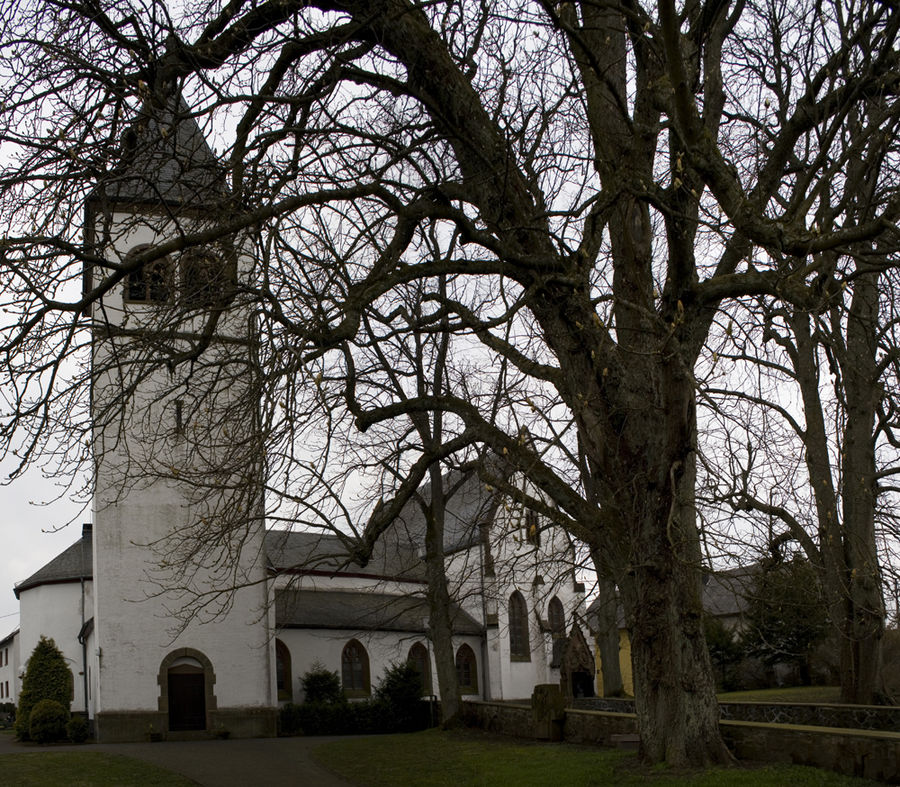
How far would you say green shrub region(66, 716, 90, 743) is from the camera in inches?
1103

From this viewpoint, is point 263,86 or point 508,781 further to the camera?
point 508,781

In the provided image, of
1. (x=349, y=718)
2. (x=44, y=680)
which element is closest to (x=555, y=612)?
(x=349, y=718)

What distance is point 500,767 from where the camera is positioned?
50.4 feet

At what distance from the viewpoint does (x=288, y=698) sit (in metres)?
32.9

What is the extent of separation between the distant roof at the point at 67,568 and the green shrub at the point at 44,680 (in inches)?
153

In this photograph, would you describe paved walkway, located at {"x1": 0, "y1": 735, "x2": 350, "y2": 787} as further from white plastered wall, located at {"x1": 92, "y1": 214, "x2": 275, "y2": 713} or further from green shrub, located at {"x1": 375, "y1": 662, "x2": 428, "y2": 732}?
green shrub, located at {"x1": 375, "y1": 662, "x2": 428, "y2": 732}

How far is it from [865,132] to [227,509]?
8.16 metres

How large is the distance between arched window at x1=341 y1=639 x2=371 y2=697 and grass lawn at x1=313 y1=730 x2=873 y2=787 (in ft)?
39.6

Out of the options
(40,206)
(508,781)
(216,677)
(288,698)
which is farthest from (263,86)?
(288,698)

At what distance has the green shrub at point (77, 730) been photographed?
28016 millimetres

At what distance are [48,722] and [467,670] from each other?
1853 centimetres

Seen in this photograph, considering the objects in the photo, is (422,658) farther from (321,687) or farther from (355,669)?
(321,687)

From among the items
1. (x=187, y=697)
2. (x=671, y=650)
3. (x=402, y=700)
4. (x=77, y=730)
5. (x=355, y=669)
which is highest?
(x=671, y=650)

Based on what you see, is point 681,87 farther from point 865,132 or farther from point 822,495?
point 822,495
